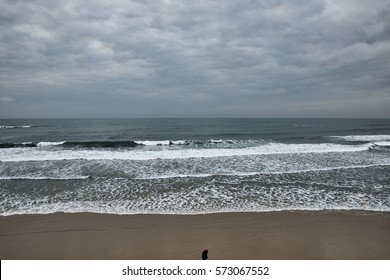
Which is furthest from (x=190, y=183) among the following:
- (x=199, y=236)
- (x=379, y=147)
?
(x=379, y=147)

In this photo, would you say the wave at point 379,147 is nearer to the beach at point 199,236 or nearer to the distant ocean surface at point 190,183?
the distant ocean surface at point 190,183

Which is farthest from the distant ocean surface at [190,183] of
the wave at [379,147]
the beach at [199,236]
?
the wave at [379,147]

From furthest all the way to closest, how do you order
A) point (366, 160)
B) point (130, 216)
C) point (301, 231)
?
point (366, 160) → point (130, 216) → point (301, 231)

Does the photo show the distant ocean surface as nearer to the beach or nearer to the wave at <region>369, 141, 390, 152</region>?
the beach

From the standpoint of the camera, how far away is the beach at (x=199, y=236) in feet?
18.7

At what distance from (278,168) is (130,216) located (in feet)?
31.8

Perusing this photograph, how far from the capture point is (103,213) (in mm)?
7996

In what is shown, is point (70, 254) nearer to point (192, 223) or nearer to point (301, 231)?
point (192, 223)

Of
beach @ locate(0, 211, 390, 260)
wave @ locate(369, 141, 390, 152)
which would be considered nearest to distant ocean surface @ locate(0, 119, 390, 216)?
beach @ locate(0, 211, 390, 260)

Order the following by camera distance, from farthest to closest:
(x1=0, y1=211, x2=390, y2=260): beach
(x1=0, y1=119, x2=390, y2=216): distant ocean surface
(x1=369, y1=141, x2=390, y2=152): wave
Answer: (x1=369, y1=141, x2=390, y2=152): wave
(x1=0, y1=119, x2=390, y2=216): distant ocean surface
(x1=0, y1=211, x2=390, y2=260): beach

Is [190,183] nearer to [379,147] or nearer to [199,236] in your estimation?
[199,236]

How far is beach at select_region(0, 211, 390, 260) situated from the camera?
5.71 metres

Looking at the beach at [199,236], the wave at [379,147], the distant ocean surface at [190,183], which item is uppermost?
the wave at [379,147]

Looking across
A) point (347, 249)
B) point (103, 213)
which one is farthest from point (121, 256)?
point (347, 249)
